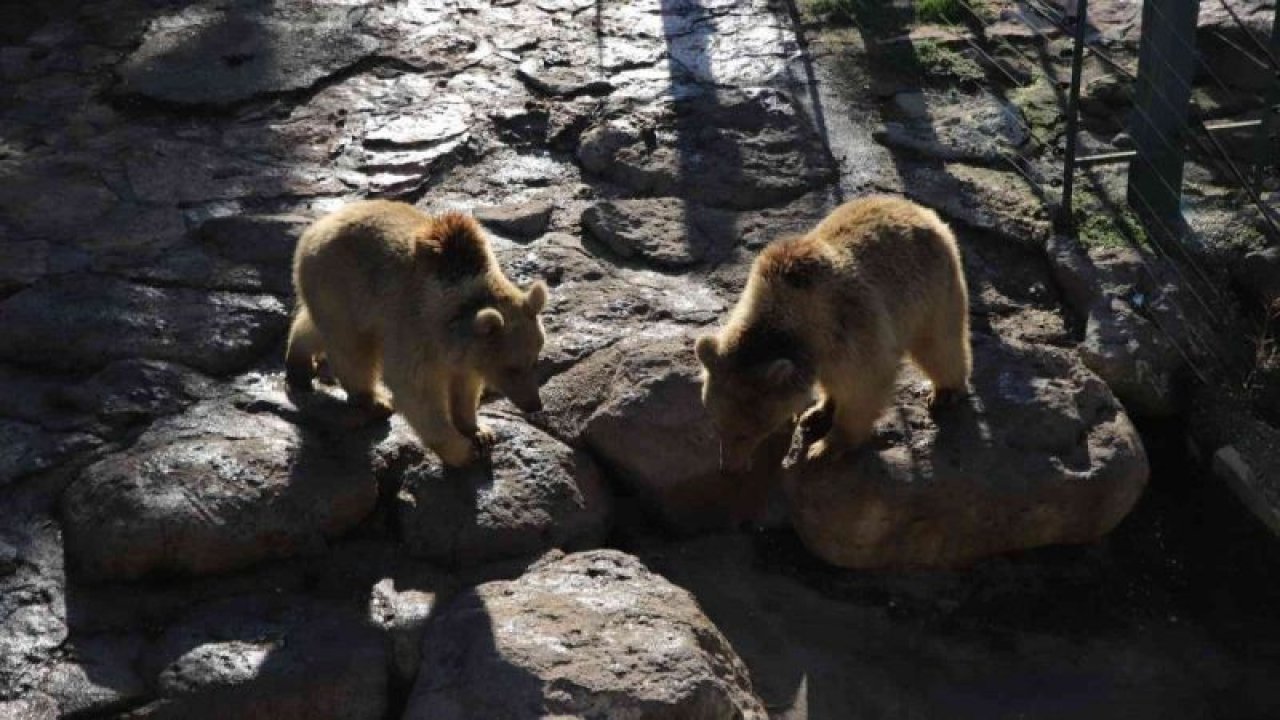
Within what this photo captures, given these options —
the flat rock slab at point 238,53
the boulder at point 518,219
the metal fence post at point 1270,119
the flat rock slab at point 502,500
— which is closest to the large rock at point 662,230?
the boulder at point 518,219

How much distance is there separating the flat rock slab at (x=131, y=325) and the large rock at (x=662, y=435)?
1732 millimetres

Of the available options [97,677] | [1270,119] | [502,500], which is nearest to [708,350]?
[502,500]

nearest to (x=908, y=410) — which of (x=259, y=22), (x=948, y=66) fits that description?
(x=948, y=66)

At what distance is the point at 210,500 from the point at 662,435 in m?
2.26

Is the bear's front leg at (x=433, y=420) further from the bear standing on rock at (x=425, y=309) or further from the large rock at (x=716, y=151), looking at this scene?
the large rock at (x=716, y=151)

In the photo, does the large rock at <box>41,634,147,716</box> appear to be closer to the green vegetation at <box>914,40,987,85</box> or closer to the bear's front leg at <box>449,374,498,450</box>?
the bear's front leg at <box>449,374,498,450</box>

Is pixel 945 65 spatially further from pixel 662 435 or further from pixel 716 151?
pixel 662 435

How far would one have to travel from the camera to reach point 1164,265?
8.52 m

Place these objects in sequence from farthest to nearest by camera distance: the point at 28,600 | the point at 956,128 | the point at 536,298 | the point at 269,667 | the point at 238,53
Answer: the point at 238,53 → the point at 956,128 → the point at 536,298 → the point at 28,600 → the point at 269,667

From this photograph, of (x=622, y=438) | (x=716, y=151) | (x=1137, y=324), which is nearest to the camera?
(x=622, y=438)

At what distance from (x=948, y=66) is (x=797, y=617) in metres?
5.02

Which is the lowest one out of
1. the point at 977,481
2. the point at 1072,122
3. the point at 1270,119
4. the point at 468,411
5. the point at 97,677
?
the point at 97,677

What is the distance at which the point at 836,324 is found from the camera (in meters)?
6.72

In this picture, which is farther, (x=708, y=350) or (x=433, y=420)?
(x=433, y=420)
